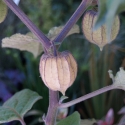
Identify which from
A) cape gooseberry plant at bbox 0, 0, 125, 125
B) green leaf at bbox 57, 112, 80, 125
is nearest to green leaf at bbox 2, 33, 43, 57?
cape gooseberry plant at bbox 0, 0, 125, 125

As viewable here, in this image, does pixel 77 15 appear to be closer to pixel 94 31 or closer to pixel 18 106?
pixel 94 31

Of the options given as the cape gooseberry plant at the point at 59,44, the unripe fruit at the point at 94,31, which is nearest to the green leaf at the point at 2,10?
the cape gooseberry plant at the point at 59,44

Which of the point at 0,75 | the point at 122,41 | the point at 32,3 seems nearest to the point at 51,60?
the point at 122,41

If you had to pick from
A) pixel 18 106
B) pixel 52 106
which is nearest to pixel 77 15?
pixel 52 106

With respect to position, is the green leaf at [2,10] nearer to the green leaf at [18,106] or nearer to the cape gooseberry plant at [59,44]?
the cape gooseberry plant at [59,44]

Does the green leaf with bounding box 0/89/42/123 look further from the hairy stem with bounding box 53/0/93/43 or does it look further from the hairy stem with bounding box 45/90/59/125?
the hairy stem with bounding box 53/0/93/43

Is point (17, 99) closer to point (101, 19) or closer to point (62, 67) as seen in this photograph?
point (62, 67)

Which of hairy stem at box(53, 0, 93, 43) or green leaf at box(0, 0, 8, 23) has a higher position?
green leaf at box(0, 0, 8, 23)
